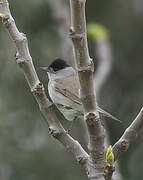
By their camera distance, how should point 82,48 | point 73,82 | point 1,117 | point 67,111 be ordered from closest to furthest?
point 82,48, point 67,111, point 73,82, point 1,117

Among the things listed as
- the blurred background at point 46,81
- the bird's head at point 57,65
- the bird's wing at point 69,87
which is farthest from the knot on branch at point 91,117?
the blurred background at point 46,81

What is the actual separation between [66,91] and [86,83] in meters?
1.66

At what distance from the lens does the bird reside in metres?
2.49

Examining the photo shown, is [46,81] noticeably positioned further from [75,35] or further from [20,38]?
[75,35]

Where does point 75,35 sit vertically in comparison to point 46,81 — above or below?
above

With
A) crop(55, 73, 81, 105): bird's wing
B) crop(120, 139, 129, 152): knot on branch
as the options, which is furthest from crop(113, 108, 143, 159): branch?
crop(55, 73, 81, 105): bird's wing

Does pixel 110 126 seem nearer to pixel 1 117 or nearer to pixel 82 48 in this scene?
pixel 1 117

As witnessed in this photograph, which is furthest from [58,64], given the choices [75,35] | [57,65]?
[75,35]

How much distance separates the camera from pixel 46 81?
15.7 ft

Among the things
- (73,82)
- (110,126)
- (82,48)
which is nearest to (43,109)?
(82,48)

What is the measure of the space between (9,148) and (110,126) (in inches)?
47.9

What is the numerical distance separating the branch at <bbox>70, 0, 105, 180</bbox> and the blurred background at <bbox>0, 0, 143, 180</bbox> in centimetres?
245

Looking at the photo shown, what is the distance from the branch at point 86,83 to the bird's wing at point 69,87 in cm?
128

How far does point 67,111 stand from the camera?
8.32ft
